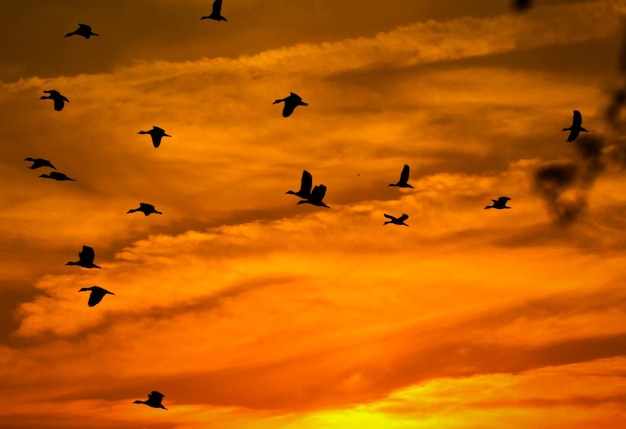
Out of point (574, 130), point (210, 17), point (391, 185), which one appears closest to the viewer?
point (210, 17)

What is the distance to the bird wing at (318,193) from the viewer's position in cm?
8000

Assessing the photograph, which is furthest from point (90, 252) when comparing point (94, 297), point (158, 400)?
point (158, 400)

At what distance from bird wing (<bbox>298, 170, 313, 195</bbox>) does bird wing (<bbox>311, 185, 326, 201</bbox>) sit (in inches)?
26.4

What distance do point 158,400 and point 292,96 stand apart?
20260 millimetres

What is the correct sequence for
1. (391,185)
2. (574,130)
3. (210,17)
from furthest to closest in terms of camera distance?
(391,185), (574,130), (210,17)

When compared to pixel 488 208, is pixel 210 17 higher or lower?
higher

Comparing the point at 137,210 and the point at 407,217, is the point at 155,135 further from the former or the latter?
the point at 407,217

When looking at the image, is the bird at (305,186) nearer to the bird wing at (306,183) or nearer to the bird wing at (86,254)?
the bird wing at (306,183)

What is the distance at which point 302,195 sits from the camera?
261 ft

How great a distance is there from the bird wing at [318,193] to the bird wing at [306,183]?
0.67 metres

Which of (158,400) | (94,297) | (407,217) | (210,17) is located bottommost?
(158,400)

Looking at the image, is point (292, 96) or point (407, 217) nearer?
point (292, 96)

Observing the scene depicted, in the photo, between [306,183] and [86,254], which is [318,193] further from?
[86,254]

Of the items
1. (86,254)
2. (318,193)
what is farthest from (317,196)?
(86,254)
